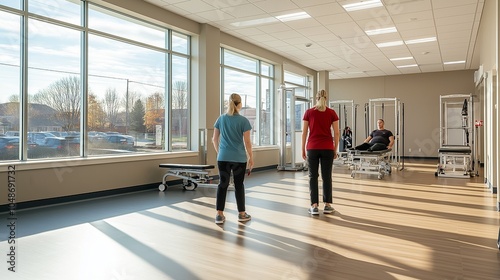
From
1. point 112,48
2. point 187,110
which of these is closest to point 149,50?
point 112,48

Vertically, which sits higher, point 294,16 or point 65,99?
point 294,16

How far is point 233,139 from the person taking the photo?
3955mm

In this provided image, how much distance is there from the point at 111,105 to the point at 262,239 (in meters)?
3.93

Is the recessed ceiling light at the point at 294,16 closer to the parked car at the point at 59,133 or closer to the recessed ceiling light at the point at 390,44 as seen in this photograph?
the recessed ceiling light at the point at 390,44

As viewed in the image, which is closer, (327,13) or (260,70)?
(327,13)

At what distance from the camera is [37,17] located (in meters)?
5.15

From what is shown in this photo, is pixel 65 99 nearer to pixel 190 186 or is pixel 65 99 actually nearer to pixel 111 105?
pixel 111 105

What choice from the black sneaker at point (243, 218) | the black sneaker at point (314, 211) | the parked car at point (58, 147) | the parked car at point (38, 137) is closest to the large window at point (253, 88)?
the parked car at point (58, 147)

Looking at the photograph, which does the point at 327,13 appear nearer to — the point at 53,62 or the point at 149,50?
the point at 149,50

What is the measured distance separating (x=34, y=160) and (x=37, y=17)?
190cm

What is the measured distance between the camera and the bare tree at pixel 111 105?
6207 mm

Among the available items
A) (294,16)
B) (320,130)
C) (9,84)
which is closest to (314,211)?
(320,130)

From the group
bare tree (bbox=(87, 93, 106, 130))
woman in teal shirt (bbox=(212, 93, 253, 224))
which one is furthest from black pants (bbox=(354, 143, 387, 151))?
bare tree (bbox=(87, 93, 106, 130))

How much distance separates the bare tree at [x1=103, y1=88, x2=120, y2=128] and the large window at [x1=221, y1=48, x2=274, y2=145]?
301 cm
